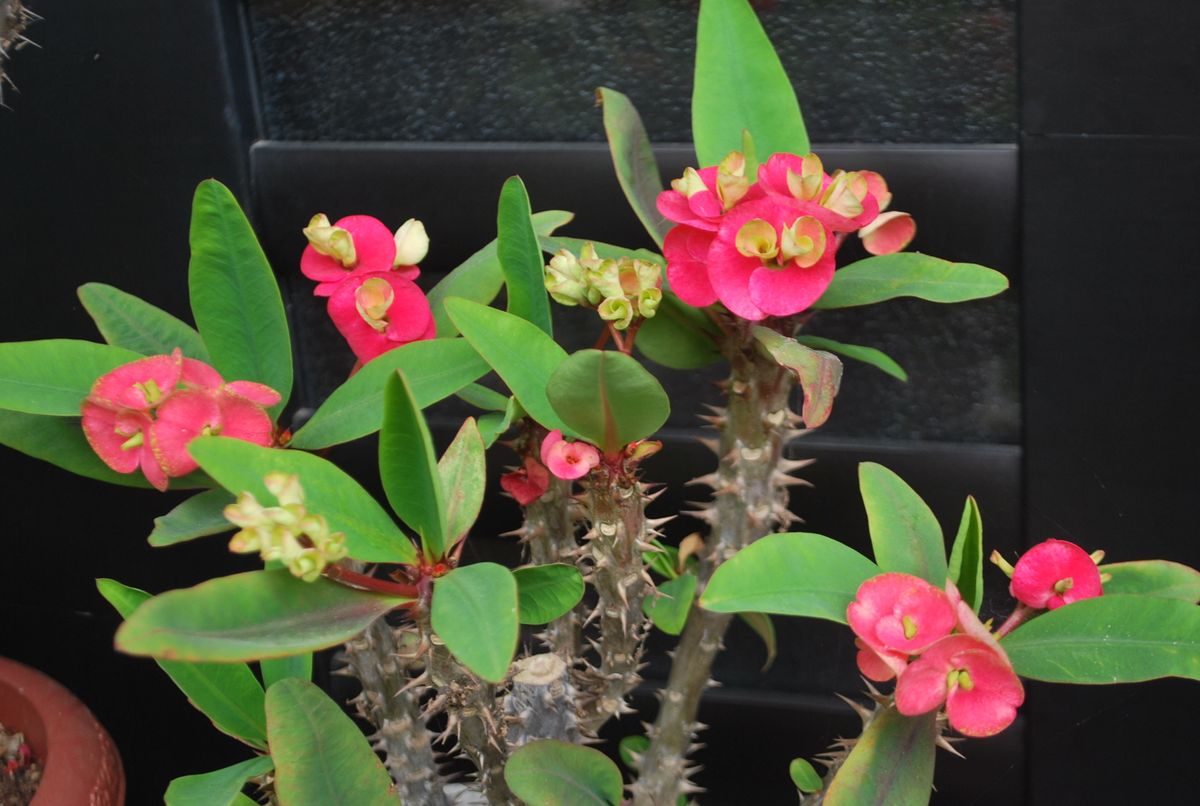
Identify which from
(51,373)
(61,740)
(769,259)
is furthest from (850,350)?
(61,740)

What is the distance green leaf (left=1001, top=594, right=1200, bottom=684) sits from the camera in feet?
1.89

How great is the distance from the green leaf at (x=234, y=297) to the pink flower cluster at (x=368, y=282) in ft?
0.12

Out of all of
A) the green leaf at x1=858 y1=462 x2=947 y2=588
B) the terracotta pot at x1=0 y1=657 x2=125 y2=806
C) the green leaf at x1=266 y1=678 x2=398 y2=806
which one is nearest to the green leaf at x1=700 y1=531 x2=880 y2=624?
the green leaf at x1=858 y1=462 x2=947 y2=588

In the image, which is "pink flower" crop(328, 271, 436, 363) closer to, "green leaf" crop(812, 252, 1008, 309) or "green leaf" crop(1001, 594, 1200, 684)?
"green leaf" crop(812, 252, 1008, 309)

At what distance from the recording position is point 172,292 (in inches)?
47.8

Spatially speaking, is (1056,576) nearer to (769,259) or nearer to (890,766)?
(890,766)

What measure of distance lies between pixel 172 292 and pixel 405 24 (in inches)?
15.5

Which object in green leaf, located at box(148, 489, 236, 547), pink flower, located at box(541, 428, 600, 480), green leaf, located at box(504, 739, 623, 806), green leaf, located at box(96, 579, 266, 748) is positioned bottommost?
green leaf, located at box(504, 739, 623, 806)

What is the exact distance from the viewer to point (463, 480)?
0.62m

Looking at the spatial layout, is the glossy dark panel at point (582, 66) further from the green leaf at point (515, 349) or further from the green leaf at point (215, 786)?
the green leaf at point (215, 786)

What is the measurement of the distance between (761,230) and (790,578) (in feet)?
0.64

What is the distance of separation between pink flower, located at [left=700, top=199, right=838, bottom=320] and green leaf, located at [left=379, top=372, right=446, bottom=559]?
0.65 ft

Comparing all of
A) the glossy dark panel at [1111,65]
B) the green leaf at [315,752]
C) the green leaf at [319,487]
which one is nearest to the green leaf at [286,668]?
→ the green leaf at [315,752]

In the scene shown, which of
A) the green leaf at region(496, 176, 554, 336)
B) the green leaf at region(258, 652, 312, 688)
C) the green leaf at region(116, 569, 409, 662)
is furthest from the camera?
the green leaf at region(258, 652, 312, 688)
